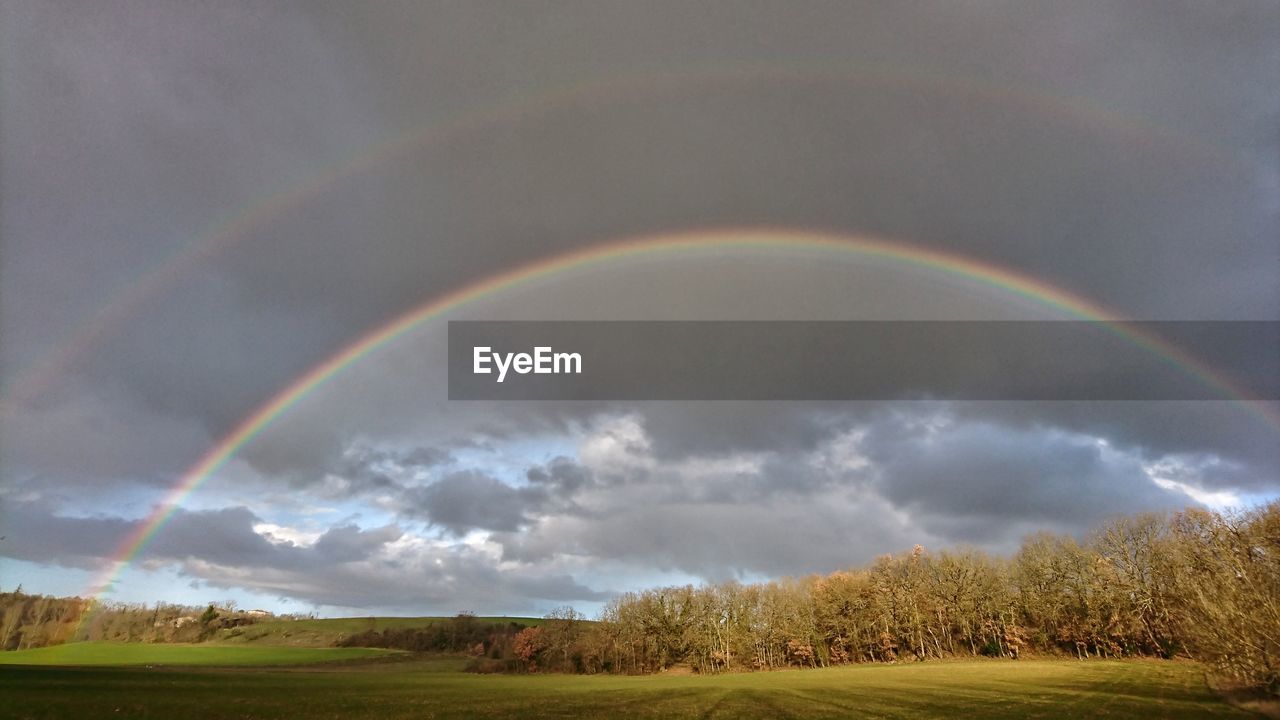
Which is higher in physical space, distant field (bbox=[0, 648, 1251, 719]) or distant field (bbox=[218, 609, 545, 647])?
distant field (bbox=[0, 648, 1251, 719])

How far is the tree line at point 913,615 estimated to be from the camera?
373 ft

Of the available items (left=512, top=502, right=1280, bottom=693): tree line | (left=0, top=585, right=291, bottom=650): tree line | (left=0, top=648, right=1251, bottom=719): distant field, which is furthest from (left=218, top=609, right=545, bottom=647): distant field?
(left=0, top=648, right=1251, bottom=719): distant field

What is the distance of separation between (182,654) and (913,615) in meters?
155

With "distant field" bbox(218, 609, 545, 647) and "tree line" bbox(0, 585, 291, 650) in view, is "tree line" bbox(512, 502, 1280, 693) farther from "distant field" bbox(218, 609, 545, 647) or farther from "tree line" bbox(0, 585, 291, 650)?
"tree line" bbox(0, 585, 291, 650)

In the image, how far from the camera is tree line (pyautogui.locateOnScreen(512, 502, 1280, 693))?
4473 inches

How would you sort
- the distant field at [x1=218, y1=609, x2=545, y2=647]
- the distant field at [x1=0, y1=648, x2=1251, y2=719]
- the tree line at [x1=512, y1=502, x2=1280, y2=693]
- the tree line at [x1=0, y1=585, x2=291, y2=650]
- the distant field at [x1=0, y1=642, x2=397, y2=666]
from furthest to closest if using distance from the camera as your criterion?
the distant field at [x1=218, y1=609, x2=545, y2=647] < the tree line at [x1=0, y1=585, x2=291, y2=650] < the distant field at [x1=0, y1=642, x2=397, y2=666] < the tree line at [x1=512, y1=502, x2=1280, y2=693] < the distant field at [x1=0, y1=648, x2=1251, y2=719]

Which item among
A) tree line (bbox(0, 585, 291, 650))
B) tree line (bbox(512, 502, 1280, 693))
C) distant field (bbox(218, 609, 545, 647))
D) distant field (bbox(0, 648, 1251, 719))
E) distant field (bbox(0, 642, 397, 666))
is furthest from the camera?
distant field (bbox(218, 609, 545, 647))

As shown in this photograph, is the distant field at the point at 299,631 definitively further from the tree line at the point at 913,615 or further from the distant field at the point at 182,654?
the tree line at the point at 913,615

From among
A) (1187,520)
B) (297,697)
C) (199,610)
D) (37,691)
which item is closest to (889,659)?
(1187,520)

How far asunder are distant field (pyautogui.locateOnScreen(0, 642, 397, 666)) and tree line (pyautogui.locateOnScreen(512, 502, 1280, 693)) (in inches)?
1890

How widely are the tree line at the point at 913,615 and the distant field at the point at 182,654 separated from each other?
1890 inches

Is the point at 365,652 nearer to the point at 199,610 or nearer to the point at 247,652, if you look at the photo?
the point at 247,652

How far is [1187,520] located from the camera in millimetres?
104875

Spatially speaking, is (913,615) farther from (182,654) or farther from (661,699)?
(182,654)
